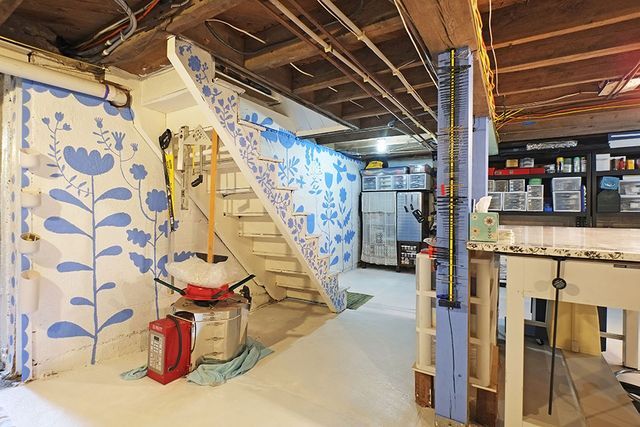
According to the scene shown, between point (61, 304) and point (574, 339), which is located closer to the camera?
point (61, 304)

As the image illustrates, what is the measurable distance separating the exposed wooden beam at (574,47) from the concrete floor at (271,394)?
2354 mm

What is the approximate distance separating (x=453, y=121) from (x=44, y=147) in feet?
8.60

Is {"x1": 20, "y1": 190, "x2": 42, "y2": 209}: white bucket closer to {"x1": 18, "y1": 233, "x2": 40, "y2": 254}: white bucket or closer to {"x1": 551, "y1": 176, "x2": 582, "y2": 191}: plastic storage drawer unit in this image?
{"x1": 18, "y1": 233, "x2": 40, "y2": 254}: white bucket

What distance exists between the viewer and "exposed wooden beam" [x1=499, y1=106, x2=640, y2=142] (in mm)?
3179

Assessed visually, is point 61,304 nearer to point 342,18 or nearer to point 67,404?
point 67,404

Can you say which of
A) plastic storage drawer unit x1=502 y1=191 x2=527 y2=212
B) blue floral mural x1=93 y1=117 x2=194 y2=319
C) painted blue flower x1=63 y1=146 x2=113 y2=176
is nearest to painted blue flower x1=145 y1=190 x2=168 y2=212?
blue floral mural x1=93 y1=117 x2=194 y2=319

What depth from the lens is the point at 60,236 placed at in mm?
2139

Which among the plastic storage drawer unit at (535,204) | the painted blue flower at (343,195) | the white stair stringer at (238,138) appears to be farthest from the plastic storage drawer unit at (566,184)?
the white stair stringer at (238,138)

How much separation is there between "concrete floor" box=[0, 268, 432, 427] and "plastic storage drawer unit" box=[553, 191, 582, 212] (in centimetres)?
307

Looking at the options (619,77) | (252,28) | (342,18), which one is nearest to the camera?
(342,18)

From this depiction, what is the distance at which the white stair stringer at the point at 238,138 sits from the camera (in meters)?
1.85

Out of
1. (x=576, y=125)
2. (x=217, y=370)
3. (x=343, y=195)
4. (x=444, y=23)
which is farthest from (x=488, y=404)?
(x=343, y=195)

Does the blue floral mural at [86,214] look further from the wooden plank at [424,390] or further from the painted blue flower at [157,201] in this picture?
the wooden plank at [424,390]

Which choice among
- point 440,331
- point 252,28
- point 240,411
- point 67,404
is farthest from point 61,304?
point 440,331
